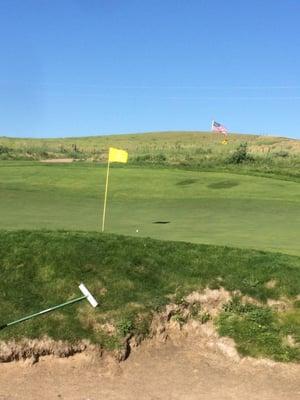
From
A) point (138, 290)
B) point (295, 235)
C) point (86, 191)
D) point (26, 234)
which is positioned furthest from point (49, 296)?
point (86, 191)

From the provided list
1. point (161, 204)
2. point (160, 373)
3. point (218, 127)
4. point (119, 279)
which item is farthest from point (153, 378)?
point (218, 127)

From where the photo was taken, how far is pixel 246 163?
45.4 m

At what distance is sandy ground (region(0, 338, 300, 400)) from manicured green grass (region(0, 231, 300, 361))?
316 mm

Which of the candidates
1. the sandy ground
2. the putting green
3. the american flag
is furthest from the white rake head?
the american flag

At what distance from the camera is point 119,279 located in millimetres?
8930

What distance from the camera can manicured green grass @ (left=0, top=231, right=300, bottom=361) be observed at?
8055 millimetres

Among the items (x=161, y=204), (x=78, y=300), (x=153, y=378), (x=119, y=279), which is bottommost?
(x=153, y=378)

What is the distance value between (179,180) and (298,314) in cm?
2359

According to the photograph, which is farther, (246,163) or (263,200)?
(246,163)

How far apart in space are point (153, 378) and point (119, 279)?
1852 mm

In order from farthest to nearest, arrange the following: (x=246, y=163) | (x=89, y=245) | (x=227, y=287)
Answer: (x=246, y=163), (x=89, y=245), (x=227, y=287)

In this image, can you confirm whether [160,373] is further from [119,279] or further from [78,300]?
[119,279]

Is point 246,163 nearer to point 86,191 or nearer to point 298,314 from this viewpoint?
point 86,191

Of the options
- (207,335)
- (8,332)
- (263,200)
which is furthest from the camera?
(263,200)
